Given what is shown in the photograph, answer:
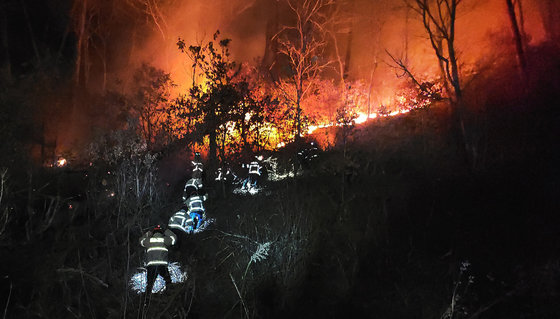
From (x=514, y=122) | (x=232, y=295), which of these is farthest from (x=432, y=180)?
(x=232, y=295)

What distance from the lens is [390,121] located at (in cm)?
2031

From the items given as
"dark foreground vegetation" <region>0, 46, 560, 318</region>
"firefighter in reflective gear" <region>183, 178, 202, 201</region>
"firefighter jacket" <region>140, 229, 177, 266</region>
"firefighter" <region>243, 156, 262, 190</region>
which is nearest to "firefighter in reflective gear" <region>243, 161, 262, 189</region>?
"firefighter" <region>243, 156, 262, 190</region>

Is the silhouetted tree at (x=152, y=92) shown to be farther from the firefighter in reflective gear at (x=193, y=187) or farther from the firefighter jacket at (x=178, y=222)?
the firefighter jacket at (x=178, y=222)

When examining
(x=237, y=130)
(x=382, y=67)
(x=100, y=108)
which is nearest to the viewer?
(x=237, y=130)

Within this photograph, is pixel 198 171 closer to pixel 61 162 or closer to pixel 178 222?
pixel 178 222

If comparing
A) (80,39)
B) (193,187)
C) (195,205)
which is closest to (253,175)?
(193,187)

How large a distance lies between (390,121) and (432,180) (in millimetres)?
8749

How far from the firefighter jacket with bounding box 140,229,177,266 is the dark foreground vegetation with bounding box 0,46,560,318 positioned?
49cm

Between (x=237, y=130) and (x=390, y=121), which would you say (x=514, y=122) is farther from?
(x=237, y=130)

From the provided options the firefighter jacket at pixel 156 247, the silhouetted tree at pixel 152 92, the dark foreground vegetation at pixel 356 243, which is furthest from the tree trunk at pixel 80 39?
the firefighter jacket at pixel 156 247

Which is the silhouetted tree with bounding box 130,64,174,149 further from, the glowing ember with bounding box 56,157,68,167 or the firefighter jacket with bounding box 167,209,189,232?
the firefighter jacket with bounding box 167,209,189,232

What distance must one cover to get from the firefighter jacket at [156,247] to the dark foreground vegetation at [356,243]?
1.59 ft

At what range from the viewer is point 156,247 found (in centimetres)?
723

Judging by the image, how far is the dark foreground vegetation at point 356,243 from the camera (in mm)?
6555
